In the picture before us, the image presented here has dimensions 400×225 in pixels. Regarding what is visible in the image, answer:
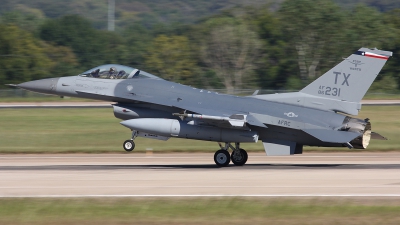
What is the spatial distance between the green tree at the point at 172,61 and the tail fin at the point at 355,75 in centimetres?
4245

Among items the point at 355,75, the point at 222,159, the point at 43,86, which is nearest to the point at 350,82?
the point at 355,75

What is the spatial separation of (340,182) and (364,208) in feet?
11.3

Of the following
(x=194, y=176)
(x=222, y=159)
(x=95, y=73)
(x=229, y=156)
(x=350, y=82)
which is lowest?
(x=194, y=176)

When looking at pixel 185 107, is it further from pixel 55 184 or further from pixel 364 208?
pixel 364 208

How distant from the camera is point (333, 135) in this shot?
18766mm

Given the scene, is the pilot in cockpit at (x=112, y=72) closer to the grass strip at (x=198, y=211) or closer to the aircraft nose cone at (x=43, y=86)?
the aircraft nose cone at (x=43, y=86)

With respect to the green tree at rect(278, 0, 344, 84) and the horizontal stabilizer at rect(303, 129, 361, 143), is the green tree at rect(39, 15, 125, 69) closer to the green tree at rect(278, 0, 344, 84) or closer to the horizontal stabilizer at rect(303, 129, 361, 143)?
the green tree at rect(278, 0, 344, 84)

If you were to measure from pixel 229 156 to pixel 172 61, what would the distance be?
44.5 meters

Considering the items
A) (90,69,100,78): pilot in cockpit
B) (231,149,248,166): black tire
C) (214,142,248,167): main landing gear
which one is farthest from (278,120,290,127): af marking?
(90,69,100,78): pilot in cockpit

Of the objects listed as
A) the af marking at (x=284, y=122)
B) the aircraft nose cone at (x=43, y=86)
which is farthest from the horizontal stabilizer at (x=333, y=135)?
the aircraft nose cone at (x=43, y=86)

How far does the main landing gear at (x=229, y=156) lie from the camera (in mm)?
19953

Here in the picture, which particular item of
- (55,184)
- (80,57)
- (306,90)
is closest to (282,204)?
(55,184)

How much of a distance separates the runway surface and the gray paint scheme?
1.11 metres

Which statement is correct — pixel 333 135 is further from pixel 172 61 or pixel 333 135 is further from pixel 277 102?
pixel 172 61
